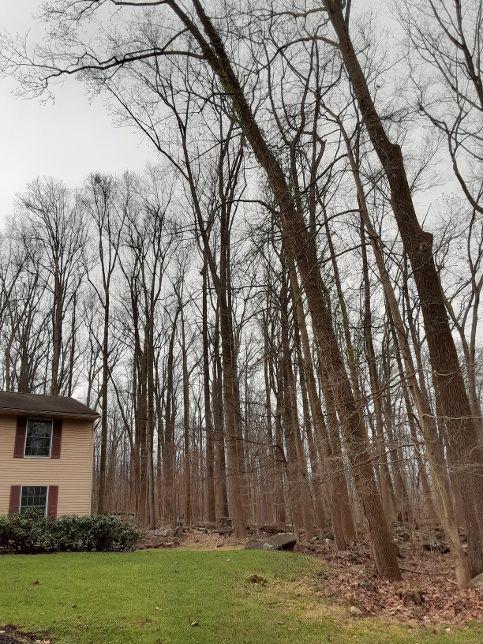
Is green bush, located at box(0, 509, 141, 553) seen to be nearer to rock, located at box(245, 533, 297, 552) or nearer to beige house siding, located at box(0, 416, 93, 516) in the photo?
beige house siding, located at box(0, 416, 93, 516)

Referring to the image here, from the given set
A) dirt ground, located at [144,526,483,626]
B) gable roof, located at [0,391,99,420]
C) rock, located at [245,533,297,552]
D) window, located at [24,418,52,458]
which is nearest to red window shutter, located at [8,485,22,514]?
window, located at [24,418,52,458]

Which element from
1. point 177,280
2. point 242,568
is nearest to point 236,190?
point 177,280

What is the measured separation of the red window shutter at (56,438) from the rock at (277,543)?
809 cm

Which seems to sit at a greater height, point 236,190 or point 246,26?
point 236,190

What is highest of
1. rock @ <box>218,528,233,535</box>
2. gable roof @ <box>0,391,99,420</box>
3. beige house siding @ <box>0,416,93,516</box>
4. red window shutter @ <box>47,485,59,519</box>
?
gable roof @ <box>0,391,99,420</box>

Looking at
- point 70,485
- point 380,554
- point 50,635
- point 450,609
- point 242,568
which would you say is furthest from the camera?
point 70,485

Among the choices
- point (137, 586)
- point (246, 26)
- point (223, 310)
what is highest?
point (246, 26)

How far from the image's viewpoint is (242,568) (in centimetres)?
884

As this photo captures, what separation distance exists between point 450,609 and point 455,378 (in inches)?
136

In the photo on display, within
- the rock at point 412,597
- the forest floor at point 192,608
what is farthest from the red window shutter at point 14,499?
the rock at point 412,597

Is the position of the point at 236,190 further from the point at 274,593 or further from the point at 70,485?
the point at 274,593

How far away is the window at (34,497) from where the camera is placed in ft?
52.7

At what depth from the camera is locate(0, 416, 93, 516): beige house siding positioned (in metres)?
16.1

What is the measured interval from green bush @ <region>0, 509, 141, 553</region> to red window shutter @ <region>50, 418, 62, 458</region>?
3501 mm
